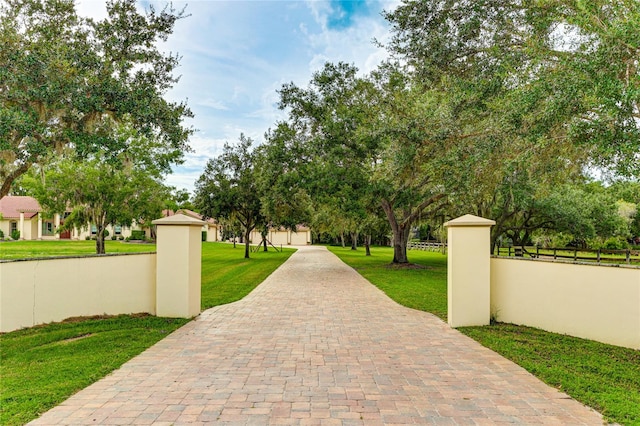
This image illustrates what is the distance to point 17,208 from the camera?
3806 cm

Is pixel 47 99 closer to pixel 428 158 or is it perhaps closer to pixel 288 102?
pixel 428 158

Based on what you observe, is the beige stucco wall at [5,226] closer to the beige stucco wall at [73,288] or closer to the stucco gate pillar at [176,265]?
the beige stucco wall at [73,288]

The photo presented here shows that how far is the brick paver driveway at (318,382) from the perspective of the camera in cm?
326

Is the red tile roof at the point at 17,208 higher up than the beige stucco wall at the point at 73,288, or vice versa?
the red tile roof at the point at 17,208

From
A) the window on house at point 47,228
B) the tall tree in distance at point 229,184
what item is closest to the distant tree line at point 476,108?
the tall tree in distance at point 229,184

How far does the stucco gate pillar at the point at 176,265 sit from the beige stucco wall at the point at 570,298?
556 centimetres

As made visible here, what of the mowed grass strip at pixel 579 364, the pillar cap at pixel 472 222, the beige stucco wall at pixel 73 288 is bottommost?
the mowed grass strip at pixel 579 364

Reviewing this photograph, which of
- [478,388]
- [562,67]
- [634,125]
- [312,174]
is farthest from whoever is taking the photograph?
[312,174]

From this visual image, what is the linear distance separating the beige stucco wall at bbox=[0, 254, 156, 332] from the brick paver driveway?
60.2 inches

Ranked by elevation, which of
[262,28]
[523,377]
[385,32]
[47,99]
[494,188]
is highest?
[262,28]

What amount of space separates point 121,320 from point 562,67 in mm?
8354

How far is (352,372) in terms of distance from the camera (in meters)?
4.33

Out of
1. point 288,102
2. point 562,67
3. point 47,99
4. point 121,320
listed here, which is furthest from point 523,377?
point 288,102

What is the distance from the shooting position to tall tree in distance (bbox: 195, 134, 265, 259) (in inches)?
891
